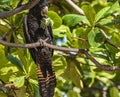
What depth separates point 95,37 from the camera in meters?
1.33

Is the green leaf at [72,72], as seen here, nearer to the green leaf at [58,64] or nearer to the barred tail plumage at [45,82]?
the green leaf at [58,64]

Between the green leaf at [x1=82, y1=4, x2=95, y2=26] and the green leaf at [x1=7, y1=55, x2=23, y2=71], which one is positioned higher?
the green leaf at [x1=82, y1=4, x2=95, y2=26]

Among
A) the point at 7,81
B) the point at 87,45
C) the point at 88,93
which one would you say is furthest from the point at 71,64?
the point at 88,93

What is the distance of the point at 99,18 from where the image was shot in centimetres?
139

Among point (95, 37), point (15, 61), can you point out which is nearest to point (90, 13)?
point (95, 37)

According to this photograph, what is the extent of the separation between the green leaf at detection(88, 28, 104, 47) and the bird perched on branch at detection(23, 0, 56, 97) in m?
0.26

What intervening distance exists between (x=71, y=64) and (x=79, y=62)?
4cm

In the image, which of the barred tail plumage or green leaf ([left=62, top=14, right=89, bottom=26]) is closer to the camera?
the barred tail plumage

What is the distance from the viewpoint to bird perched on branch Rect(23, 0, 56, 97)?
3.51ft

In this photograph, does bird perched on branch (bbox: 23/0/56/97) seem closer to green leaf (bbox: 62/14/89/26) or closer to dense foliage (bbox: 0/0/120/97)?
dense foliage (bbox: 0/0/120/97)

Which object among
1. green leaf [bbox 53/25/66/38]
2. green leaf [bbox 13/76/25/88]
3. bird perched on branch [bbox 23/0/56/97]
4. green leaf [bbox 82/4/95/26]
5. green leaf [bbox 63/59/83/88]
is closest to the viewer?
bird perched on branch [bbox 23/0/56/97]

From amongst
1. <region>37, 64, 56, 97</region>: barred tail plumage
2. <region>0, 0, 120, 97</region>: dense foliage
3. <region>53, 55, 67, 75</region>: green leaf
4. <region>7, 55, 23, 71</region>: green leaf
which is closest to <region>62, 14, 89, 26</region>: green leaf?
<region>0, 0, 120, 97</region>: dense foliage

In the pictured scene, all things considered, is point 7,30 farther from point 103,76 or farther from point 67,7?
point 103,76

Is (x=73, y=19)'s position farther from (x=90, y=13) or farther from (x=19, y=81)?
(x=19, y=81)
